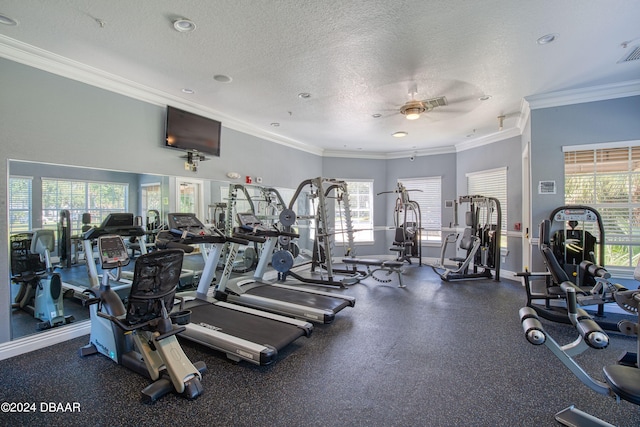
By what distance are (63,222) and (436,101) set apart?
480 cm

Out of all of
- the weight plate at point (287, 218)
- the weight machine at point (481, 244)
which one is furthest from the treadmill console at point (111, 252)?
the weight machine at point (481, 244)

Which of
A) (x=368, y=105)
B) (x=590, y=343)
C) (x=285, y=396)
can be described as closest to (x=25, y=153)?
(x=285, y=396)

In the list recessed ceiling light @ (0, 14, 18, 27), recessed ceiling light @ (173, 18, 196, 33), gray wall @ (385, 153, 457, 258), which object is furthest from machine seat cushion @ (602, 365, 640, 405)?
gray wall @ (385, 153, 457, 258)

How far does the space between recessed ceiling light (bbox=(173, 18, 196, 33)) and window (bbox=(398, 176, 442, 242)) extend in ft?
20.9

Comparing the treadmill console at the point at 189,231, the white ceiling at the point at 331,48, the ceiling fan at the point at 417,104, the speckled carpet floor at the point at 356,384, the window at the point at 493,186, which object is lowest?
the speckled carpet floor at the point at 356,384

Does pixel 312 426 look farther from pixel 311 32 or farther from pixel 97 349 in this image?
pixel 311 32

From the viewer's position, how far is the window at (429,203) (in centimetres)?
761

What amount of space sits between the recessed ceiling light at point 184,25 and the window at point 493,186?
5.96 meters

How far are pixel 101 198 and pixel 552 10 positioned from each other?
480 cm

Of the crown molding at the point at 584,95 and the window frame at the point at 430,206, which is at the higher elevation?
the crown molding at the point at 584,95

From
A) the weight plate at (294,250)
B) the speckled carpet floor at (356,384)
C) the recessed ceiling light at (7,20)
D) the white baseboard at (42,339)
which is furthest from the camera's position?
the weight plate at (294,250)

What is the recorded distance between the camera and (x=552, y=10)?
2271 millimetres

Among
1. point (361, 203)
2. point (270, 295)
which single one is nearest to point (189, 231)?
point (270, 295)

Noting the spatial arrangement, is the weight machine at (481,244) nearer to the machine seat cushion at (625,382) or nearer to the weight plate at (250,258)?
the weight plate at (250,258)
